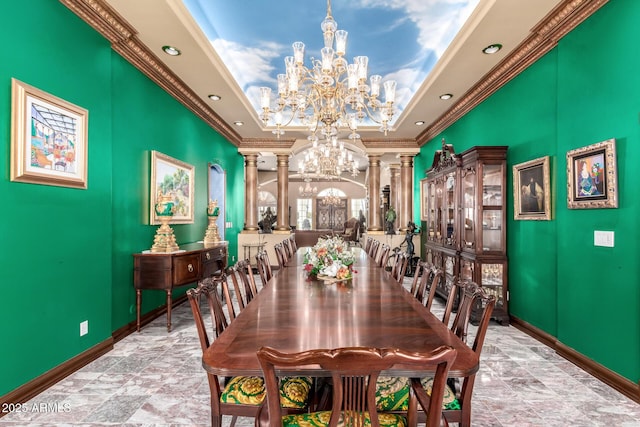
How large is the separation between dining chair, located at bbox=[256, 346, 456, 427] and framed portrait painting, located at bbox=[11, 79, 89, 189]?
234 cm

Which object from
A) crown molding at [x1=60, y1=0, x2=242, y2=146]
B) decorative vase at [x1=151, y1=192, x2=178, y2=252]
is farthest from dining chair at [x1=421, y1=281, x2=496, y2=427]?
crown molding at [x1=60, y1=0, x2=242, y2=146]

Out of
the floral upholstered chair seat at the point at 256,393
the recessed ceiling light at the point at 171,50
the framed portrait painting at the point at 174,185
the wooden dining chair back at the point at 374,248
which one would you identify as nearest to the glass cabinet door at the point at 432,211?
the wooden dining chair back at the point at 374,248

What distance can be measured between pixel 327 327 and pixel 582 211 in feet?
8.52

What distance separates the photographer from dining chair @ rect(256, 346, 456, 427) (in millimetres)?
972

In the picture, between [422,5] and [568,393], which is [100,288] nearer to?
[568,393]

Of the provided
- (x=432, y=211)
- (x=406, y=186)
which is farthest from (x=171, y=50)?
(x=406, y=186)

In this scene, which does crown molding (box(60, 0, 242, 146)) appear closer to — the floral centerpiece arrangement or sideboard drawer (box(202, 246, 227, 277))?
sideboard drawer (box(202, 246, 227, 277))

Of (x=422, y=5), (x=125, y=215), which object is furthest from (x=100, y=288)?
(x=422, y=5)

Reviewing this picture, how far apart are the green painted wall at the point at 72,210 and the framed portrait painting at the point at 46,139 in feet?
0.17

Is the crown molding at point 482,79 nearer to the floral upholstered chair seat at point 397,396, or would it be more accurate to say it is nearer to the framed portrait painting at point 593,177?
the framed portrait painting at point 593,177

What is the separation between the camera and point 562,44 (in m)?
3.15

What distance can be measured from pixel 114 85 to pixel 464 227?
4.34m

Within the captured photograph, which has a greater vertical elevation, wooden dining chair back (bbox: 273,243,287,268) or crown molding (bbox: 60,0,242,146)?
crown molding (bbox: 60,0,242,146)

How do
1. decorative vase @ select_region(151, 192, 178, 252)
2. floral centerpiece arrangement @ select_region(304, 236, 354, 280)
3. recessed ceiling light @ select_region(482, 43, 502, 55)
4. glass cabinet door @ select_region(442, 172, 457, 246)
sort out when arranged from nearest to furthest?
floral centerpiece arrangement @ select_region(304, 236, 354, 280)
recessed ceiling light @ select_region(482, 43, 502, 55)
decorative vase @ select_region(151, 192, 178, 252)
glass cabinet door @ select_region(442, 172, 457, 246)
